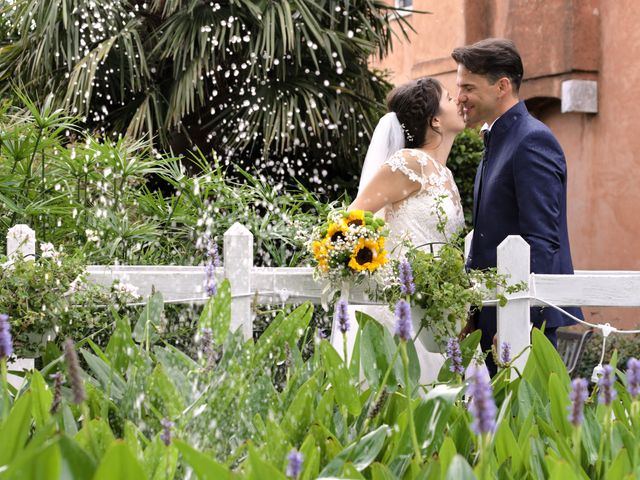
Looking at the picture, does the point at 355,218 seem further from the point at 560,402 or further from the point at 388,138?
the point at 560,402

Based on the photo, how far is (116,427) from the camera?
1.42m

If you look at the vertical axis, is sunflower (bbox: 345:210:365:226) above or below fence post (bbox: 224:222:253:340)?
above

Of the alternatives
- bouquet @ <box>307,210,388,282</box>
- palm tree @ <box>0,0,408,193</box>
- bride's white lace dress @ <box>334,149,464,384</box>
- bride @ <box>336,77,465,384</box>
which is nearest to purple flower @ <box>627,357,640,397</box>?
bouquet @ <box>307,210,388,282</box>

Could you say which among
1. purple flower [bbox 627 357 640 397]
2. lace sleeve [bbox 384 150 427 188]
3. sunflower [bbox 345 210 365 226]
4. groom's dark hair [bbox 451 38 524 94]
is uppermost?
groom's dark hair [bbox 451 38 524 94]

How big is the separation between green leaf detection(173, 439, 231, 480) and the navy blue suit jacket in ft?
6.47

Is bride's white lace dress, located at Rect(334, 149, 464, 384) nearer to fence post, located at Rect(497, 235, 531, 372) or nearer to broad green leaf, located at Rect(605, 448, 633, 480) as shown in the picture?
fence post, located at Rect(497, 235, 531, 372)

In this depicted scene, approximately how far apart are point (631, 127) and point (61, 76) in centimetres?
561

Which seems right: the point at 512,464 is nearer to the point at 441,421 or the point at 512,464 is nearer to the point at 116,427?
the point at 441,421

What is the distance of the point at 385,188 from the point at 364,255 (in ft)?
2.17

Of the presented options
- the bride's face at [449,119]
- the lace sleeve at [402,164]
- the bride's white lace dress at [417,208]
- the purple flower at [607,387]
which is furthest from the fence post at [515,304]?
the purple flower at [607,387]

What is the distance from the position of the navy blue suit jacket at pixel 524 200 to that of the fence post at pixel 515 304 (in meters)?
0.10

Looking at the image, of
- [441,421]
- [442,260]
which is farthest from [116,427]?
[442,260]

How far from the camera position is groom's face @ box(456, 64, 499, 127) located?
301 cm

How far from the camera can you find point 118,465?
2.73 feet
